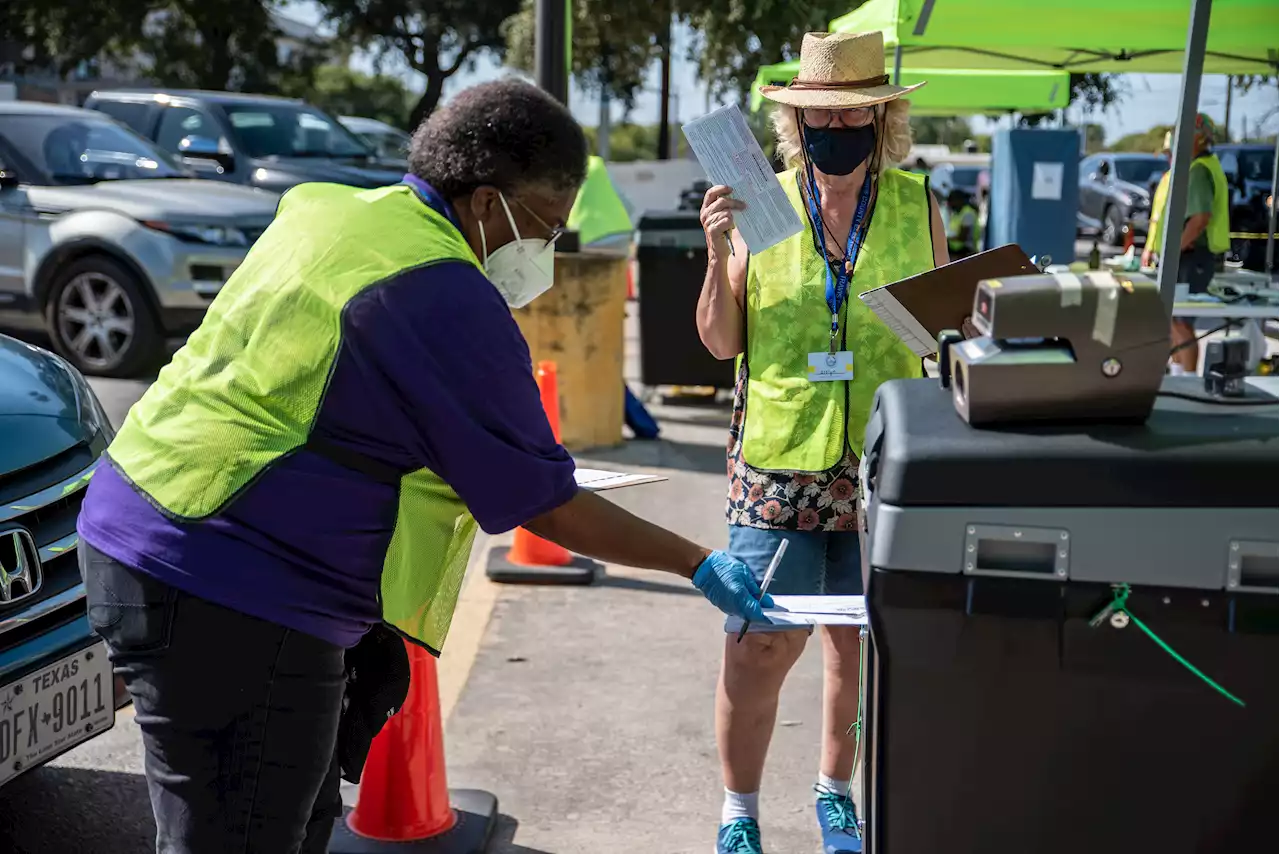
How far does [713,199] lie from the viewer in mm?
2967

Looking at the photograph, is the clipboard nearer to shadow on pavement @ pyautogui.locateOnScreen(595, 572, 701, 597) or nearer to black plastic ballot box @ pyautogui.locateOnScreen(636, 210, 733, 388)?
shadow on pavement @ pyautogui.locateOnScreen(595, 572, 701, 597)

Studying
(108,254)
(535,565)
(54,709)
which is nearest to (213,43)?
(108,254)

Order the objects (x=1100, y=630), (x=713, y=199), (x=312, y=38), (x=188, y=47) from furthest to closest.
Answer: (x=312, y=38) → (x=188, y=47) → (x=713, y=199) → (x=1100, y=630)

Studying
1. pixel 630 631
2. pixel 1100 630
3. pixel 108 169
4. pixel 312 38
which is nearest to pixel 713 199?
pixel 1100 630

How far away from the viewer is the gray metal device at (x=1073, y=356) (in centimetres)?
186

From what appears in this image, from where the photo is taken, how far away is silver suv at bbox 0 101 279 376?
29.8ft

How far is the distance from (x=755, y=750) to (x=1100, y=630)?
1557mm

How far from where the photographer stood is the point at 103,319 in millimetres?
9234

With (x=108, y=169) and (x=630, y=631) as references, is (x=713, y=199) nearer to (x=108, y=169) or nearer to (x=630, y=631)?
(x=630, y=631)

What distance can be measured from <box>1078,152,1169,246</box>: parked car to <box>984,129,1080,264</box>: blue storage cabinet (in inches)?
522

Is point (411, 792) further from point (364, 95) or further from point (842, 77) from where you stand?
point (364, 95)

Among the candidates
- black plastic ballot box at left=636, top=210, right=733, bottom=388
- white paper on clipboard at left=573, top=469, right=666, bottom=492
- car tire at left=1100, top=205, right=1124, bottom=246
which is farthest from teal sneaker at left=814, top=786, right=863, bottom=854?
car tire at left=1100, top=205, right=1124, bottom=246

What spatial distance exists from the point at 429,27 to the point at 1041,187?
26.4 meters

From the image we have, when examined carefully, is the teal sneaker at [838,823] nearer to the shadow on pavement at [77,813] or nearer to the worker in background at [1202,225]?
the shadow on pavement at [77,813]
